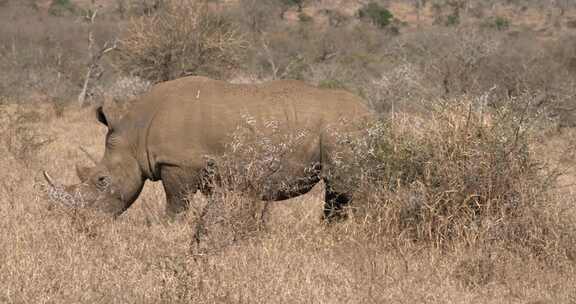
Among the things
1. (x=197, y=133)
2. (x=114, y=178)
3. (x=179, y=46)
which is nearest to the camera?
(x=197, y=133)

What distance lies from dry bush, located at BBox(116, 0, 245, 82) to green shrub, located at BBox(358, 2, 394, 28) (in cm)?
3080

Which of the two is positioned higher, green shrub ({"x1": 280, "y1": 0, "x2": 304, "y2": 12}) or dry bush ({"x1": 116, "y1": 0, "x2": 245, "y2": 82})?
dry bush ({"x1": 116, "y1": 0, "x2": 245, "y2": 82})

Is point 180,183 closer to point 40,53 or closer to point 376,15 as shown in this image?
point 40,53

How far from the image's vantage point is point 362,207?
19.8 ft

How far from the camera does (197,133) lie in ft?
19.9

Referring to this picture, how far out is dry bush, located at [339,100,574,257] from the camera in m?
5.55

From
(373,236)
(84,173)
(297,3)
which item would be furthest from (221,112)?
(297,3)

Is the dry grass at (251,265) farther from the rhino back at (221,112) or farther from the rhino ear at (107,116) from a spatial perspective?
the rhino ear at (107,116)

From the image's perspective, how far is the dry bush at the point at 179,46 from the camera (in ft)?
63.9

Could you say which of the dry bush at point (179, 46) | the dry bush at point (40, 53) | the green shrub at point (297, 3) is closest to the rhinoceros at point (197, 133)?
the dry bush at point (179, 46)

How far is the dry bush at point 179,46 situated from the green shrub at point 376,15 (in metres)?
30.8

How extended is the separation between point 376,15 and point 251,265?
47.7 m

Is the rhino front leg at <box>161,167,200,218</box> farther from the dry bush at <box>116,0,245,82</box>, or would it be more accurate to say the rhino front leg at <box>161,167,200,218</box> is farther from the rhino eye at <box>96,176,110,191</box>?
the dry bush at <box>116,0,245,82</box>

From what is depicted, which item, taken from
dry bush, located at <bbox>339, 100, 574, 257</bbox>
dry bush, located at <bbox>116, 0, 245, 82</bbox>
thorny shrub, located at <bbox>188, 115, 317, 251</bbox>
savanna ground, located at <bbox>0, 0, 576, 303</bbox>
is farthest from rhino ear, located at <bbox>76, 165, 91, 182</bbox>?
dry bush, located at <bbox>116, 0, 245, 82</bbox>
